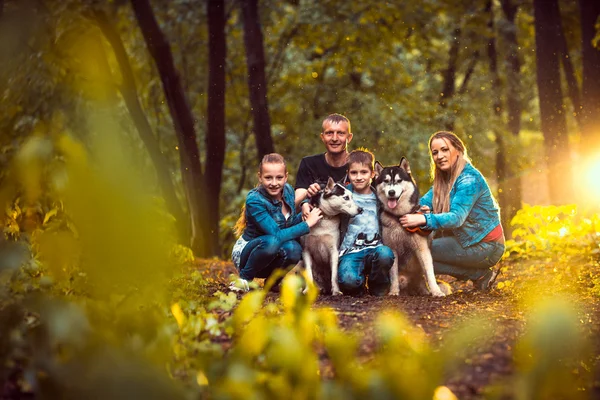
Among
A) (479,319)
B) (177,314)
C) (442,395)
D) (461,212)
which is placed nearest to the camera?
(442,395)

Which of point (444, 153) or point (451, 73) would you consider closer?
point (444, 153)

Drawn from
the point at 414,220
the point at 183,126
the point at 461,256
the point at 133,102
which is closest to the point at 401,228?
the point at 414,220

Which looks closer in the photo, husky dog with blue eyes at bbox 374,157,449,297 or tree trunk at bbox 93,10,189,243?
husky dog with blue eyes at bbox 374,157,449,297

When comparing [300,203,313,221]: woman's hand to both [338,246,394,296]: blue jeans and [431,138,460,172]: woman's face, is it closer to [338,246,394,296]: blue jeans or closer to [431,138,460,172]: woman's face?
[338,246,394,296]: blue jeans

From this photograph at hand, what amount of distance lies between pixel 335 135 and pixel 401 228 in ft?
3.46

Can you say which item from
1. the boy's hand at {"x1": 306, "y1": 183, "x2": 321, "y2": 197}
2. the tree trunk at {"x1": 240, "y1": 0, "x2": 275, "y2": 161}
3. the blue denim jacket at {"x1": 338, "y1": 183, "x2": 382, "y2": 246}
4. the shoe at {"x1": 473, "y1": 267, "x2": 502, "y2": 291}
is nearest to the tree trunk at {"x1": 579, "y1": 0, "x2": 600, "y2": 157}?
the tree trunk at {"x1": 240, "y1": 0, "x2": 275, "y2": 161}

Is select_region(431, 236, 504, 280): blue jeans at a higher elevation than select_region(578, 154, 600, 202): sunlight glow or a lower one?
lower

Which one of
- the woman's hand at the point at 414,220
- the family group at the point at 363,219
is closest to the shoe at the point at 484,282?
the family group at the point at 363,219

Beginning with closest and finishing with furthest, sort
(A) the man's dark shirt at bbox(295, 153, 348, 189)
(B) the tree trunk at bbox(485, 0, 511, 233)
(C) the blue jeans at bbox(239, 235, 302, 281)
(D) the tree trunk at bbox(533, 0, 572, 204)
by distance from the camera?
(C) the blue jeans at bbox(239, 235, 302, 281)
(A) the man's dark shirt at bbox(295, 153, 348, 189)
(D) the tree trunk at bbox(533, 0, 572, 204)
(B) the tree trunk at bbox(485, 0, 511, 233)

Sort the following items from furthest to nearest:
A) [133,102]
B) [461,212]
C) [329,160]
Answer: [133,102], [329,160], [461,212]

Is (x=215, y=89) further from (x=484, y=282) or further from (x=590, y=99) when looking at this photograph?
(x=484, y=282)

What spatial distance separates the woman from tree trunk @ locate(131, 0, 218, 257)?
19.5ft

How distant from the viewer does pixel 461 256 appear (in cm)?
655

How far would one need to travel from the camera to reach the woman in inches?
246
